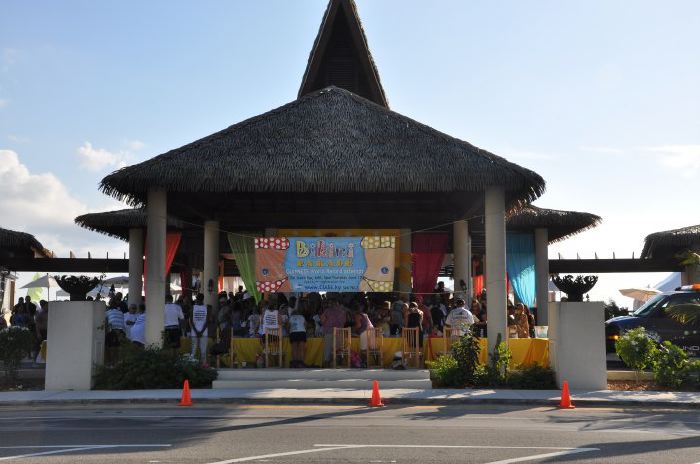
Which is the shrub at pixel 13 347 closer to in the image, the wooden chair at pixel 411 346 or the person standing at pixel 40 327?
the person standing at pixel 40 327

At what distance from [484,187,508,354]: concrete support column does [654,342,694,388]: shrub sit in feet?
11.1

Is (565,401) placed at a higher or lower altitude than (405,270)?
lower

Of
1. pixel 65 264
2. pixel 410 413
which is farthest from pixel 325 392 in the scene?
pixel 65 264

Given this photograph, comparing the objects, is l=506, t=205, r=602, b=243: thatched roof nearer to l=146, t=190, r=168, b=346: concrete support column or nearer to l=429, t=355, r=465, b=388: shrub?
l=429, t=355, r=465, b=388: shrub

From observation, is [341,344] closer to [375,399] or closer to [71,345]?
[375,399]

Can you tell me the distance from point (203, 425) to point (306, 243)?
852 cm

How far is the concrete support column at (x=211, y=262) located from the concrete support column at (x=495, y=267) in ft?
30.3

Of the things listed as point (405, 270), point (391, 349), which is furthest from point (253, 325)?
point (405, 270)

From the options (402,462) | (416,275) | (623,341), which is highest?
(416,275)

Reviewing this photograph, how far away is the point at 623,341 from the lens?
1853 centimetres

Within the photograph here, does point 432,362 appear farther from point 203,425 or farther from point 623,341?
point 203,425

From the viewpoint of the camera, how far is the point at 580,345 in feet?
57.1

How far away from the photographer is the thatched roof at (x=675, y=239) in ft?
93.0

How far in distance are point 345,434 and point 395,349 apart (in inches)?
329
